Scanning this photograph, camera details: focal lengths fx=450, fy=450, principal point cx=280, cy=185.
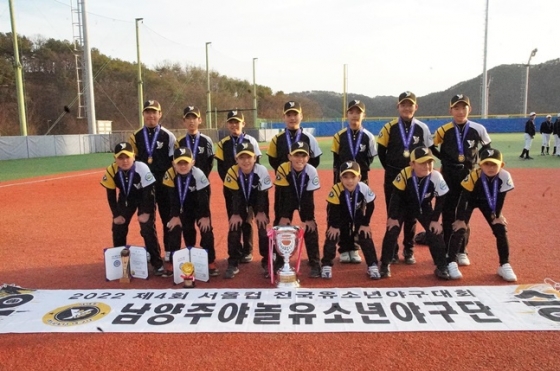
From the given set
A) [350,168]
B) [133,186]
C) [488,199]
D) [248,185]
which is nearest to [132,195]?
[133,186]

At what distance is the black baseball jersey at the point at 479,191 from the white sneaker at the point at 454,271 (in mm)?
551

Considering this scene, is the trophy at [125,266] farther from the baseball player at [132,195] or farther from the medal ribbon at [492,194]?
the medal ribbon at [492,194]

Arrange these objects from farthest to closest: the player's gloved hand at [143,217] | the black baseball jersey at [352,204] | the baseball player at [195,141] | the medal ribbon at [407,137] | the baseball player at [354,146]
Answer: the baseball player at [195,141]
the baseball player at [354,146]
the medal ribbon at [407,137]
the player's gloved hand at [143,217]
the black baseball jersey at [352,204]

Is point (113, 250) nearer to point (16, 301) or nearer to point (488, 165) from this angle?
point (16, 301)

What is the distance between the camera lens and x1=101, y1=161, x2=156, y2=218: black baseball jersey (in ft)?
17.5

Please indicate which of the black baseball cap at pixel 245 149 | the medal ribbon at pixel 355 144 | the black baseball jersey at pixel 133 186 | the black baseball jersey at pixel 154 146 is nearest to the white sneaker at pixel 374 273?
the medal ribbon at pixel 355 144

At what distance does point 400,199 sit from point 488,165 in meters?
1.01

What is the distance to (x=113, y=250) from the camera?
5137mm

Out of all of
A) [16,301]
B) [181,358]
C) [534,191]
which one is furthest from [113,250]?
[534,191]

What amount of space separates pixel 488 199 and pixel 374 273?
152 centimetres

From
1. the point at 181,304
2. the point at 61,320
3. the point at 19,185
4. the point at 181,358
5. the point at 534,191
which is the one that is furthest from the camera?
the point at 19,185

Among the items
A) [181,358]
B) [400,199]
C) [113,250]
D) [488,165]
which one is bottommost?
[181,358]

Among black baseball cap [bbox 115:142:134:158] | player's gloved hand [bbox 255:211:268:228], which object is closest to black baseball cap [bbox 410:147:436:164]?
player's gloved hand [bbox 255:211:268:228]

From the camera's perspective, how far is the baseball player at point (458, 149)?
544cm
